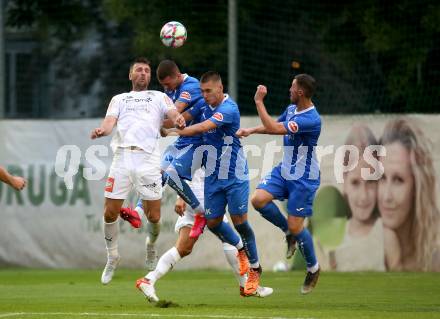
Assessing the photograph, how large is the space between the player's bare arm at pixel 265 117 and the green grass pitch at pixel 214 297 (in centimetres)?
214

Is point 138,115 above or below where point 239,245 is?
above

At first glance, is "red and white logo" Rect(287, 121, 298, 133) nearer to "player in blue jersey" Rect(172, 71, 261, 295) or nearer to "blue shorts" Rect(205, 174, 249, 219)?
"player in blue jersey" Rect(172, 71, 261, 295)

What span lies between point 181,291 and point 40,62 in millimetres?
9788

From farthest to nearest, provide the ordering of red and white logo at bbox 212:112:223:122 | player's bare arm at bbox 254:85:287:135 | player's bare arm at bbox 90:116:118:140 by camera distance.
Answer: red and white logo at bbox 212:112:223:122
player's bare arm at bbox 254:85:287:135
player's bare arm at bbox 90:116:118:140

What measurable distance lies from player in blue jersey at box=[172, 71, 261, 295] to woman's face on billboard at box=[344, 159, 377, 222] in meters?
6.00

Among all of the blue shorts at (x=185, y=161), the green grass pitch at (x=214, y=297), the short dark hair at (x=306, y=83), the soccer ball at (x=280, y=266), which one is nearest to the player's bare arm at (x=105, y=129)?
the blue shorts at (x=185, y=161)

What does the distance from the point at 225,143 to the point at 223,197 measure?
73 centimetres

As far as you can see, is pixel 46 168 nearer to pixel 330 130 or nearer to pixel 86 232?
pixel 86 232

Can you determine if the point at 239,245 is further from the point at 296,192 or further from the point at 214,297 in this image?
the point at 296,192

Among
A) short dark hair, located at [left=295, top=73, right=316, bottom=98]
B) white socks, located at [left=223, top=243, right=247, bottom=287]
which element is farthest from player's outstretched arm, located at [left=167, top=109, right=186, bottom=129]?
white socks, located at [left=223, top=243, right=247, bottom=287]

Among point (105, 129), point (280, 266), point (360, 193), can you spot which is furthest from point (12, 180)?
point (360, 193)

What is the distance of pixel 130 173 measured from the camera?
14367mm

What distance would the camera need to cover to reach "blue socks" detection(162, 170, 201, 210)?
15016mm

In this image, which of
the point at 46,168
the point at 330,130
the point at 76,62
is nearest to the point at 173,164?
the point at 330,130
